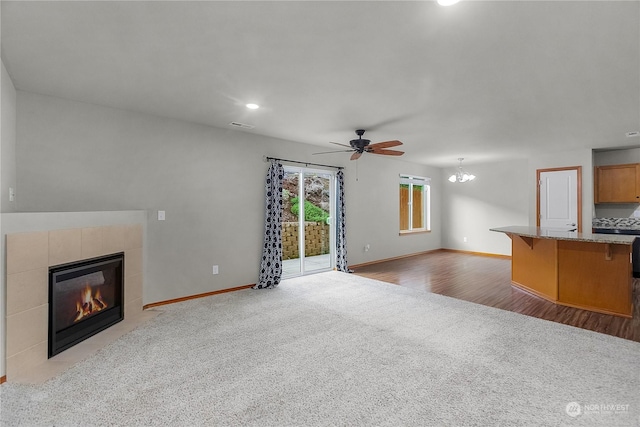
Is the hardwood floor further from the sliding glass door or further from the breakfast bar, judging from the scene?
the sliding glass door

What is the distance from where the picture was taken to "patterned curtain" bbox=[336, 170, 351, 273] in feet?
19.3

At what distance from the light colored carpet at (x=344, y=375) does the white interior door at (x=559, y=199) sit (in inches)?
157

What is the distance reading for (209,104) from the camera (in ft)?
11.5

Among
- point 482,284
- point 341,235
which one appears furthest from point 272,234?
point 482,284

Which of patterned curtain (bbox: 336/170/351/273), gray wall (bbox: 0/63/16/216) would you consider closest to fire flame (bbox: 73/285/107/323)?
gray wall (bbox: 0/63/16/216)

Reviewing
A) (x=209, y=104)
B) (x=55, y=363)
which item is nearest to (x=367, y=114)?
(x=209, y=104)

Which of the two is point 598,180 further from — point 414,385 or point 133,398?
point 133,398

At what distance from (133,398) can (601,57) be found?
4.35m

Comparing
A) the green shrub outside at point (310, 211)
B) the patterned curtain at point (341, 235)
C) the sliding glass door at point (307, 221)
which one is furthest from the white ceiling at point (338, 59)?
the patterned curtain at point (341, 235)

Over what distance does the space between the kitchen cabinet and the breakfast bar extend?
9.28ft

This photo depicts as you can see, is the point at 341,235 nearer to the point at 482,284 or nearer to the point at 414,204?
the point at 482,284

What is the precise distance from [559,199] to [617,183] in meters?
0.93

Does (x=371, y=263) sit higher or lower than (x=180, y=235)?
lower

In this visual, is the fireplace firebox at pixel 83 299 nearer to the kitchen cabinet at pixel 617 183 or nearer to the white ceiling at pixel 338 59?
the white ceiling at pixel 338 59
